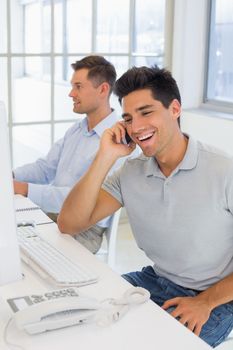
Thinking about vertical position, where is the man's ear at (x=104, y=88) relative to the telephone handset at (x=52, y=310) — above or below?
above

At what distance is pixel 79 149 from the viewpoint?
2.57 m

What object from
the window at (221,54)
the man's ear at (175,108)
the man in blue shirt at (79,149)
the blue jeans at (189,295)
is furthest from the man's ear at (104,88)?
the window at (221,54)

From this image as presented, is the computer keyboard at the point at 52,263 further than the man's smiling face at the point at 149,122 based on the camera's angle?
No

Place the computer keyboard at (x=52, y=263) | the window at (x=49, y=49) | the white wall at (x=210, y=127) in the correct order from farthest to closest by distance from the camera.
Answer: the white wall at (x=210, y=127)
the window at (x=49, y=49)
the computer keyboard at (x=52, y=263)

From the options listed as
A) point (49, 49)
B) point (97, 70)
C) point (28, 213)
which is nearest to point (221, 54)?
point (49, 49)

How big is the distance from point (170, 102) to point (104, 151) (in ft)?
0.89

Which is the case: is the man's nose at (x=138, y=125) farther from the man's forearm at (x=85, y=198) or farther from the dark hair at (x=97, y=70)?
the dark hair at (x=97, y=70)

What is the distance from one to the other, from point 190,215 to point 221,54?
7.78ft

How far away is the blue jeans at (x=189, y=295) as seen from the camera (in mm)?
1638

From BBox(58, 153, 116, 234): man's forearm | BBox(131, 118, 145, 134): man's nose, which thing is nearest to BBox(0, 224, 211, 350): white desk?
BBox(58, 153, 116, 234): man's forearm

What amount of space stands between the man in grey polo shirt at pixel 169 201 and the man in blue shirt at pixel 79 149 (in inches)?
22.5

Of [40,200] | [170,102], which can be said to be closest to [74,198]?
[170,102]

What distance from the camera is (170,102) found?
5.75ft

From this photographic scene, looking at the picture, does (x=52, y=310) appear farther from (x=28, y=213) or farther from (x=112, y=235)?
(x=112, y=235)
